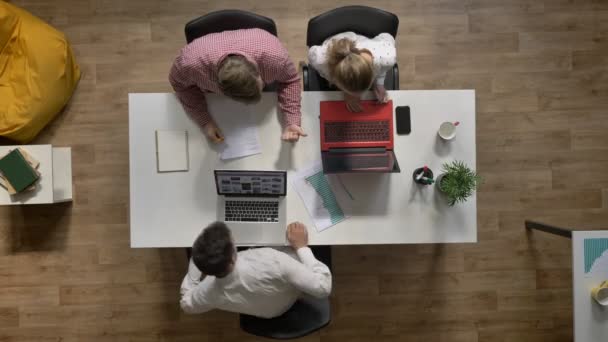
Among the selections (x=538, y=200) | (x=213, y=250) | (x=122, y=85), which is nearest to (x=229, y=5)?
(x=122, y=85)

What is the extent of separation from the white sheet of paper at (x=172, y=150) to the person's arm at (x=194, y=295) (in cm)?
45

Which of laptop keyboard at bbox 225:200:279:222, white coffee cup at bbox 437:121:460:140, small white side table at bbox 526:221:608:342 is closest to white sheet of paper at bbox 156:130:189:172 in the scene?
laptop keyboard at bbox 225:200:279:222

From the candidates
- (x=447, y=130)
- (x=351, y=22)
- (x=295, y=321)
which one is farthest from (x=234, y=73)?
(x=295, y=321)

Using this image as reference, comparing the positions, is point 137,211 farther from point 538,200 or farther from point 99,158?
point 538,200

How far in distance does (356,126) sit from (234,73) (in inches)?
23.2

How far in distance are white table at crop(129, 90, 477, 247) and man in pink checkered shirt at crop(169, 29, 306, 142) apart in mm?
62

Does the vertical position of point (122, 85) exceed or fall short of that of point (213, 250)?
it exceeds it

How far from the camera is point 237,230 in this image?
1753 mm

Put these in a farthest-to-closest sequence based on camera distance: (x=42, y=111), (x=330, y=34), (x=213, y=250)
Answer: (x=42, y=111) < (x=330, y=34) < (x=213, y=250)

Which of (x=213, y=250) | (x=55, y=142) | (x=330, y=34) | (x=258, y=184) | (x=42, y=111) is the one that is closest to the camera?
(x=213, y=250)

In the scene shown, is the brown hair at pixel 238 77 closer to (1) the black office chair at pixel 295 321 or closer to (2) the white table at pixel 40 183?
(1) the black office chair at pixel 295 321

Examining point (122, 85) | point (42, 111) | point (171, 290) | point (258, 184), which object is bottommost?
point (171, 290)

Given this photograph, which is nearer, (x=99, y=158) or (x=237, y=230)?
(x=237, y=230)

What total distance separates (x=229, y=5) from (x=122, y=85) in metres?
0.83
